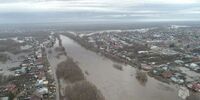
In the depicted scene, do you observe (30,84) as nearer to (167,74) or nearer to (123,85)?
(123,85)

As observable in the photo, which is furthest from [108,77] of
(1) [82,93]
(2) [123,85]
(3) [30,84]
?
(3) [30,84]

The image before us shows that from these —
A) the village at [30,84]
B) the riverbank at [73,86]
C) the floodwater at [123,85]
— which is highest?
the riverbank at [73,86]

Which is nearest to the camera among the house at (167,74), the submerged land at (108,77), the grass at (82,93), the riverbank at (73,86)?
the grass at (82,93)

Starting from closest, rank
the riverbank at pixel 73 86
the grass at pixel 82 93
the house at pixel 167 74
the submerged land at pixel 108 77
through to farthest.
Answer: the grass at pixel 82 93, the riverbank at pixel 73 86, the submerged land at pixel 108 77, the house at pixel 167 74

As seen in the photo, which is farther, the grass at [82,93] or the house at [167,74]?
the house at [167,74]

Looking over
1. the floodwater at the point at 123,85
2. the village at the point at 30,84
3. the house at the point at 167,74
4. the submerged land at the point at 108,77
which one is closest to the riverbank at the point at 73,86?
the submerged land at the point at 108,77

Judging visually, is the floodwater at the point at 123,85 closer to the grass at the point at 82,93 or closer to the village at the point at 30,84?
the grass at the point at 82,93

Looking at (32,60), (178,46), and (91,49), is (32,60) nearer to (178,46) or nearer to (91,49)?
(91,49)

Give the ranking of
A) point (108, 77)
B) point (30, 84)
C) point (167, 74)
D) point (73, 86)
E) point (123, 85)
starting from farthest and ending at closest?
1. point (108, 77)
2. point (167, 74)
3. point (30, 84)
4. point (123, 85)
5. point (73, 86)
